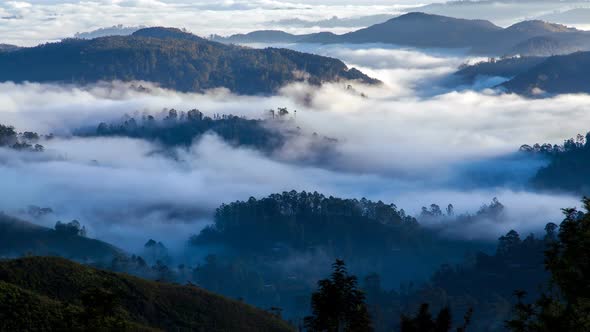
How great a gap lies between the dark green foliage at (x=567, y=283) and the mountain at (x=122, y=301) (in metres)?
56.3

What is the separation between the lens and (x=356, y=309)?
67688mm

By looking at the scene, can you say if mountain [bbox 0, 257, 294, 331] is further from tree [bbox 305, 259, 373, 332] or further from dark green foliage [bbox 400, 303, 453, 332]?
dark green foliage [bbox 400, 303, 453, 332]

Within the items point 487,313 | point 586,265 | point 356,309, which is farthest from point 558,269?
Answer: point 487,313

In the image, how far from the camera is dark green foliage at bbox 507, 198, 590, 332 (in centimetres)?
5009

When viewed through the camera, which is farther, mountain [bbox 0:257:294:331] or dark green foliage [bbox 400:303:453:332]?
mountain [bbox 0:257:294:331]

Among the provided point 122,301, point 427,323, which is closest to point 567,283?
point 427,323

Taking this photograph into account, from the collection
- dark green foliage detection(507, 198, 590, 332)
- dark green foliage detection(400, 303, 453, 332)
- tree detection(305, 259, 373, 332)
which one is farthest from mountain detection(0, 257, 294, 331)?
dark green foliage detection(507, 198, 590, 332)

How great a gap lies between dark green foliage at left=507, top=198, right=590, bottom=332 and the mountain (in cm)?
5632

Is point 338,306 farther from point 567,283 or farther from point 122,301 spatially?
point 122,301

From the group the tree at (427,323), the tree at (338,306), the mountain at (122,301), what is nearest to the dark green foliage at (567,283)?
the tree at (427,323)

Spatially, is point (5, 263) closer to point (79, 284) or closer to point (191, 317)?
point (79, 284)

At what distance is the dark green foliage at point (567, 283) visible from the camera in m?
50.1

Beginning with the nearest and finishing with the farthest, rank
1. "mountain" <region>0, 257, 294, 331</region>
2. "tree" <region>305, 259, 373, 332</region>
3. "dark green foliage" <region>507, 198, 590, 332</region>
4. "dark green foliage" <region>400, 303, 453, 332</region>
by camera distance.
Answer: "dark green foliage" <region>507, 198, 590, 332</region> < "dark green foliage" <region>400, 303, 453, 332</region> < "tree" <region>305, 259, 373, 332</region> < "mountain" <region>0, 257, 294, 331</region>

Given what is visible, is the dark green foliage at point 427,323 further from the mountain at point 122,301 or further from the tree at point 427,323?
the mountain at point 122,301
